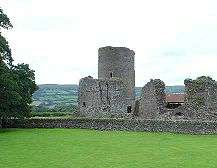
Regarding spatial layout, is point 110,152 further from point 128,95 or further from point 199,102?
point 128,95

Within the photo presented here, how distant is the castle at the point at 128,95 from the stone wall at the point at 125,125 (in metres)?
1.83

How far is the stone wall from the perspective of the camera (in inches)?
1519

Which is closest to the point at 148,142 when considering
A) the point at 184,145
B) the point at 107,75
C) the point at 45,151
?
the point at 184,145

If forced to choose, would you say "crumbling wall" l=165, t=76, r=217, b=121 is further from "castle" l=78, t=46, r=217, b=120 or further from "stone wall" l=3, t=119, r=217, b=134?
"stone wall" l=3, t=119, r=217, b=134

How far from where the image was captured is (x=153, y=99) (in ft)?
145

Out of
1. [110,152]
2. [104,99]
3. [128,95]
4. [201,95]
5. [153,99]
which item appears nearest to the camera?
[110,152]

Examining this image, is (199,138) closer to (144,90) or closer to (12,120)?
(144,90)

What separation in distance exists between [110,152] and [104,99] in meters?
24.2

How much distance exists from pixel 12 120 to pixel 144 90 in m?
13.6

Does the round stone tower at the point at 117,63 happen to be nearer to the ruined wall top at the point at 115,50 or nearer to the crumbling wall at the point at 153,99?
the ruined wall top at the point at 115,50

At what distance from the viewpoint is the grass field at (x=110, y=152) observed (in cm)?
2219

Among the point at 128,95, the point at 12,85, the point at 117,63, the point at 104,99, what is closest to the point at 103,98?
the point at 104,99

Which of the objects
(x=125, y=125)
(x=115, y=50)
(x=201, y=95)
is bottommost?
(x=125, y=125)

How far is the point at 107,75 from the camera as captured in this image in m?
57.5
